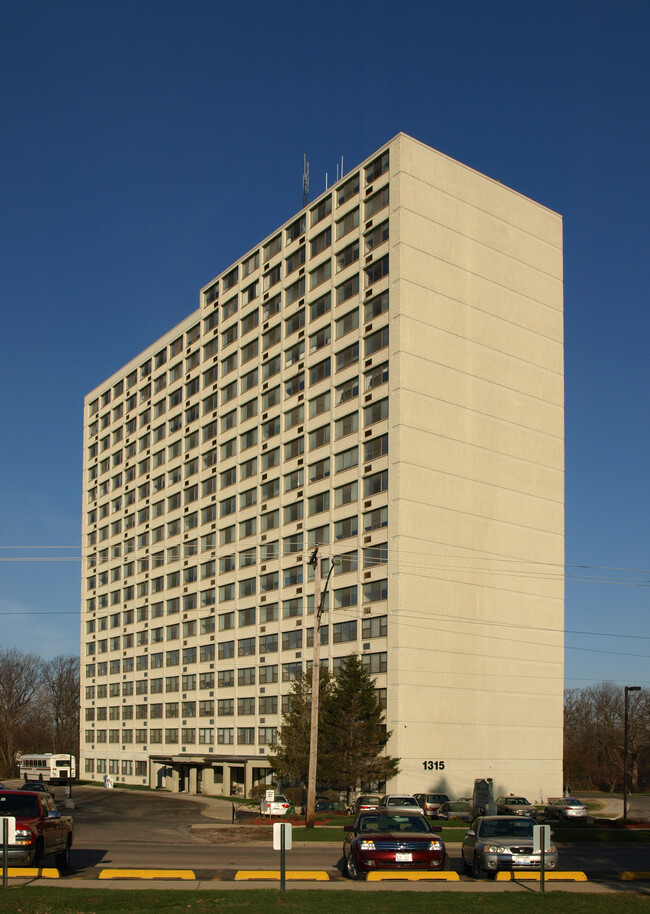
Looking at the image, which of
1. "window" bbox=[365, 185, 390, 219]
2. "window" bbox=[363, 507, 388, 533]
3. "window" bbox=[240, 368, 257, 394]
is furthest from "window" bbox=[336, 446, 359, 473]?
"window" bbox=[365, 185, 390, 219]

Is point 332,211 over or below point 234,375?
over

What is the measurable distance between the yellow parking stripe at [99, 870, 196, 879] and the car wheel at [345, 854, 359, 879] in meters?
3.77

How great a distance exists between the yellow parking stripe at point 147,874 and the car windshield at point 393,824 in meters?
4.50

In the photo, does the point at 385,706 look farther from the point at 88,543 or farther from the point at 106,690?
the point at 88,543

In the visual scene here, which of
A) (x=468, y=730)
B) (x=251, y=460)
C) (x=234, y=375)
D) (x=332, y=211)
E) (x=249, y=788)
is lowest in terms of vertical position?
(x=249, y=788)

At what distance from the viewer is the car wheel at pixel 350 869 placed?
76.7 feet

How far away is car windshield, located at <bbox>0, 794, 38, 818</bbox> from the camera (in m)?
23.2

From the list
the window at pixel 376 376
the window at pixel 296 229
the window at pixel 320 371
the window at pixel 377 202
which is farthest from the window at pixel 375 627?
the window at pixel 296 229

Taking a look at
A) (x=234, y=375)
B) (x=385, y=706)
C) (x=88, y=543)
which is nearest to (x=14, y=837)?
(x=385, y=706)

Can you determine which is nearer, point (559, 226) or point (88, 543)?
point (559, 226)

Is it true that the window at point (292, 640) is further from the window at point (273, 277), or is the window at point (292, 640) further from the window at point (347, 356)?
the window at point (273, 277)

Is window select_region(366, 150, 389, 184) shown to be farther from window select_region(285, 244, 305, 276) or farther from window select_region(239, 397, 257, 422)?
window select_region(239, 397, 257, 422)

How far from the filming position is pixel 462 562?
226 feet

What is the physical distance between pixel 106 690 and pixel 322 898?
97.5m
